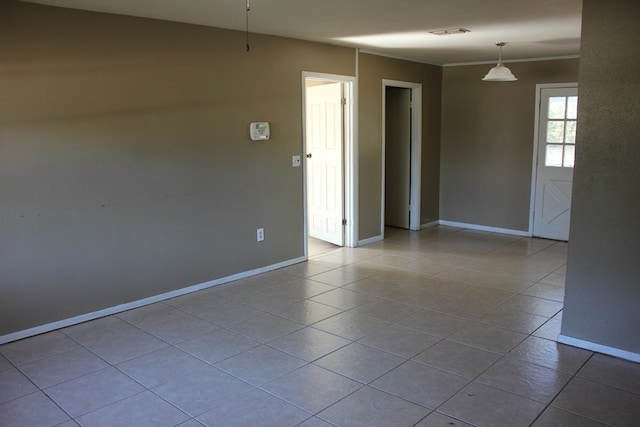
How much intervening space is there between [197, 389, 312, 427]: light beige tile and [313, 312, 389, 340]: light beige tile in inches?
38.3

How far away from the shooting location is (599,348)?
10.8 feet

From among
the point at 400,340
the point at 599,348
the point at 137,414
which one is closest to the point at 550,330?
the point at 599,348

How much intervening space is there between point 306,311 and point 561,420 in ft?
6.62

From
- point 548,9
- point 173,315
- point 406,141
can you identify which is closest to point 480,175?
point 406,141

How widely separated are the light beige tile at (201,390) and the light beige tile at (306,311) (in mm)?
969

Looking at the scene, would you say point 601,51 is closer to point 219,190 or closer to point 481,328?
point 481,328

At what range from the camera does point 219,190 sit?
15.2 feet

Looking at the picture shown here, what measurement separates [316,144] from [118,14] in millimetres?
2979

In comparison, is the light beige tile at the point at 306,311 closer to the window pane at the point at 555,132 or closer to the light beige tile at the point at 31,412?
the light beige tile at the point at 31,412

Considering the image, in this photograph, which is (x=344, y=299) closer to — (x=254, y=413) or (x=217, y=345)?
(x=217, y=345)

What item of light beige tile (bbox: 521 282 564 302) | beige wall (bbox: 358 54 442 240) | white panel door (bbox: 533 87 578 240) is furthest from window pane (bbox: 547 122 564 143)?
light beige tile (bbox: 521 282 564 302)

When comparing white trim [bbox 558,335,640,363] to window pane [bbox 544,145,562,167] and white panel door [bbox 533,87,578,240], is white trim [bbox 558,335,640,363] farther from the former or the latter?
window pane [bbox 544,145,562,167]

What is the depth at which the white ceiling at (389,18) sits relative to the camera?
138 inches

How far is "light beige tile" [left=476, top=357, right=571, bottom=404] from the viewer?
2.79 m
